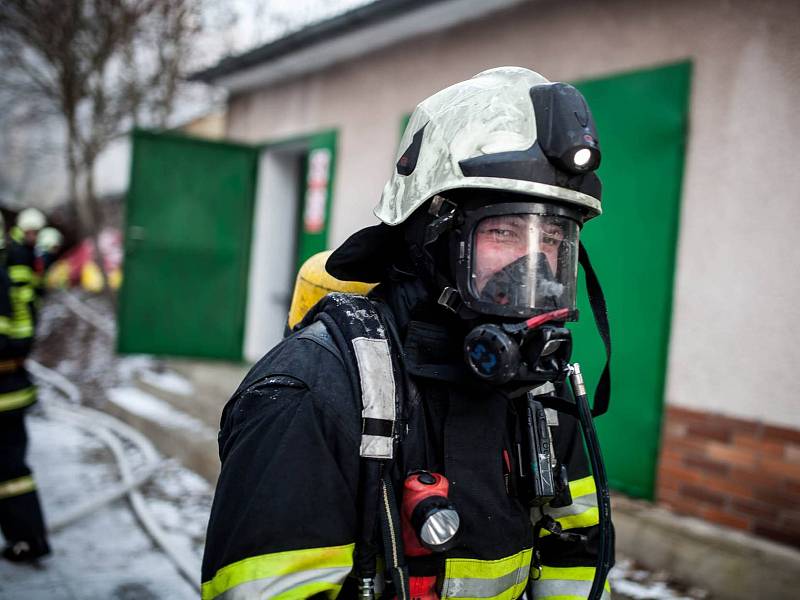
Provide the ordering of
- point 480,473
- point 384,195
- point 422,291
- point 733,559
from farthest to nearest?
point 733,559 < point 384,195 < point 422,291 < point 480,473

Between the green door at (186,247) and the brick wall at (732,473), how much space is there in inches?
225

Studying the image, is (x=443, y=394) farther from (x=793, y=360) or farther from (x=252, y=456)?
(x=793, y=360)

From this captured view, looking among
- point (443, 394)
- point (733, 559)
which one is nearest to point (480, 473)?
point (443, 394)

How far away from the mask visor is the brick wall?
2466 millimetres

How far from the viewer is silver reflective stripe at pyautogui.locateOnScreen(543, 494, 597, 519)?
6.11 feet

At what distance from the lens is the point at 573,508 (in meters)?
1.86

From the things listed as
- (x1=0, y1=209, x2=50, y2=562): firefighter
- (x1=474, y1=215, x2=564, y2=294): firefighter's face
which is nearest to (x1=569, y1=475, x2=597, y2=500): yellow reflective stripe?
(x1=474, y1=215, x2=564, y2=294): firefighter's face

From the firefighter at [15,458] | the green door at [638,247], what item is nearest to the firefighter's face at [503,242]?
the green door at [638,247]

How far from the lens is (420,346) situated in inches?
62.2

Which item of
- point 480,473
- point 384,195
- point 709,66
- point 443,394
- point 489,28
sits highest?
point 489,28

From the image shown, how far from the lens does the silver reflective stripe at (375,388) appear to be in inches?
55.8

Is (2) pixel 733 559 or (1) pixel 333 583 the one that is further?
(2) pixel 733 559

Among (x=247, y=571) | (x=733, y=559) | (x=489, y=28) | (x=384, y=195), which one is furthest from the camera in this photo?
(x=489, y=28)

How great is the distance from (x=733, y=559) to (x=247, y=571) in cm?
288
